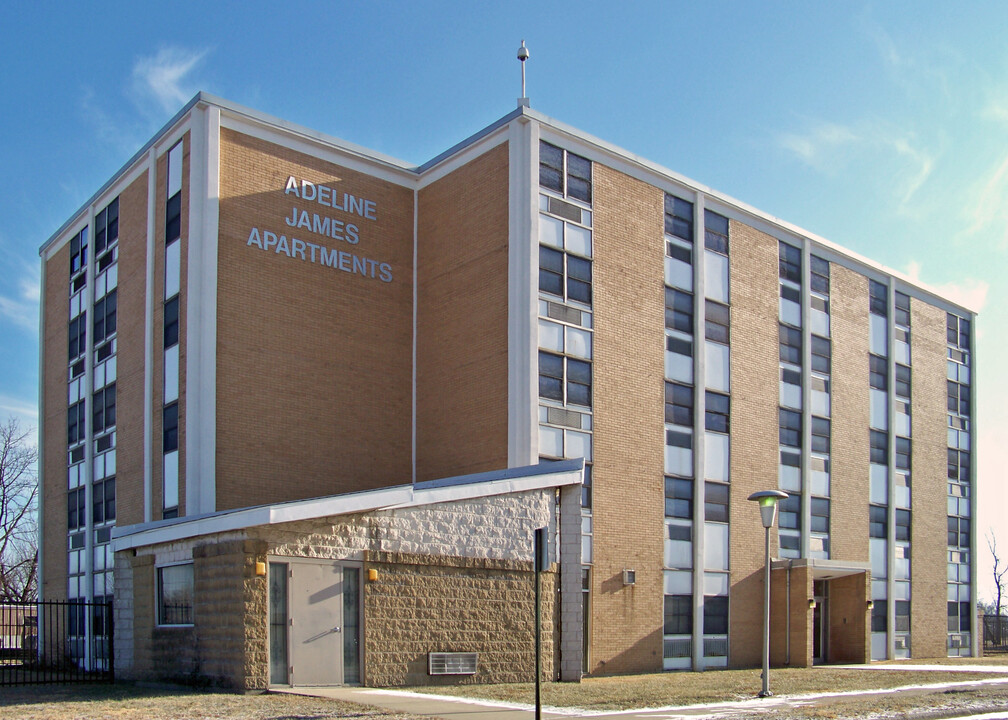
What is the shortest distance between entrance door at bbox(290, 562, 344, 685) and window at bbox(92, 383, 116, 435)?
13.7 m

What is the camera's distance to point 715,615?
94.8 ft

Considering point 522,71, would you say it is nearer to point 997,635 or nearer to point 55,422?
point 55,422

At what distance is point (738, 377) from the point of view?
101ft

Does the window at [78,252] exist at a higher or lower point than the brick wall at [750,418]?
higher

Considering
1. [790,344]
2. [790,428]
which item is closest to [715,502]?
[790,428]

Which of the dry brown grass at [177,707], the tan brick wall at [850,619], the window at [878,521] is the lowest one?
the tan brick wall at [850,619]

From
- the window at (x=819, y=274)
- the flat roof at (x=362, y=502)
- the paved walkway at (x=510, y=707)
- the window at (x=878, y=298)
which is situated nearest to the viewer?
the paved walkway at (x=510, y=707)

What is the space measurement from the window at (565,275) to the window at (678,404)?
3.60 m

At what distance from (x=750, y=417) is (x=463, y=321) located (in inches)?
361

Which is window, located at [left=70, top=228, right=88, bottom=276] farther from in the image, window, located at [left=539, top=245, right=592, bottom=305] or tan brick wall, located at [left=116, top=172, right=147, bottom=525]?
window, located at [left=539, top=245, right=592, bottom=305]

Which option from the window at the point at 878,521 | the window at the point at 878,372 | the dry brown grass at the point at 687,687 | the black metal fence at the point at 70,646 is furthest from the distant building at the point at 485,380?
the window at the point at 878,372

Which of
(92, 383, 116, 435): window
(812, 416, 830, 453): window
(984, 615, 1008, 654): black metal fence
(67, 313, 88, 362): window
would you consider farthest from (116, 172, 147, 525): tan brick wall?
(984, 615, 1008, 654): black metal fence

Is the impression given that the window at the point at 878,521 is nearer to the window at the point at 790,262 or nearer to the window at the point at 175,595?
the window at the point at 790,262

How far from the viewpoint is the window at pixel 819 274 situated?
34125 mm
